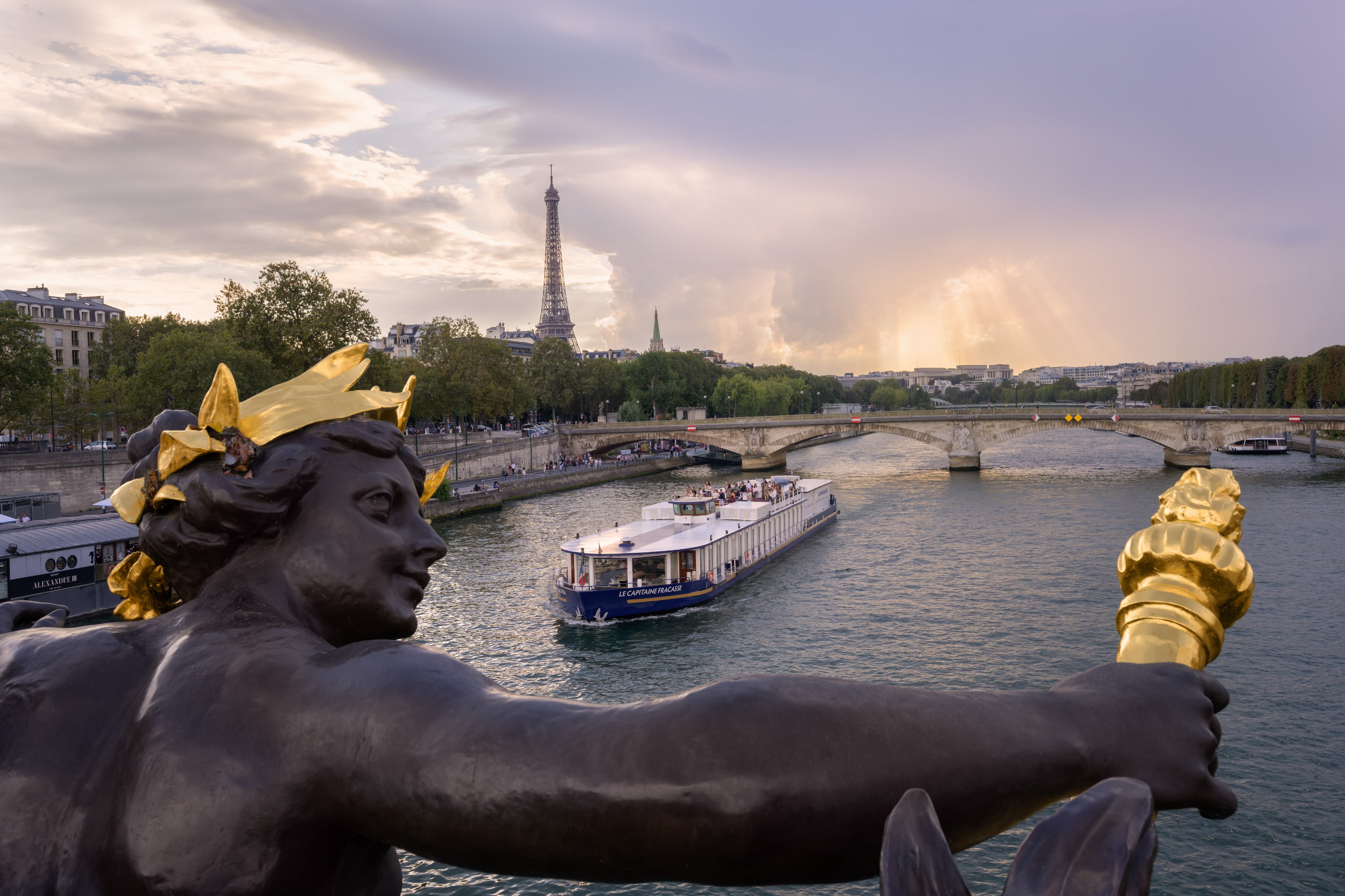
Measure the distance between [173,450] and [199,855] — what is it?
2.20 feet

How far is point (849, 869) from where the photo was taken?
108 centimetres

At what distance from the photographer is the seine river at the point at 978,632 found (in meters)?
11.1

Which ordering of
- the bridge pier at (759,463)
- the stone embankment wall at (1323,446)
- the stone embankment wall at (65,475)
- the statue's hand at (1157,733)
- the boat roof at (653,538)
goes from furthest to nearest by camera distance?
the bridge pier at (759,463)
the stone embankment wall at (1323,446)
the stone embankment wall at (65,475)
the boat roof at (653,538)
the statue's hand at (1157,733)

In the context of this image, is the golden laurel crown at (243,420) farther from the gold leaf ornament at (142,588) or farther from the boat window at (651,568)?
the boat window at (651,568)

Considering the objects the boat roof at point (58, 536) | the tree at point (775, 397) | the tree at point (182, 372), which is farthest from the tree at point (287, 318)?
the tree at point (775, 397)

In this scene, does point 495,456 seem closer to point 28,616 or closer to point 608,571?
point 608,571

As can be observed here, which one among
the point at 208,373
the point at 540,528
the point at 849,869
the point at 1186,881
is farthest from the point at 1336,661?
the point at 208,373

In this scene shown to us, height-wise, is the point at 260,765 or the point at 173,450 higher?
the point at 173,450

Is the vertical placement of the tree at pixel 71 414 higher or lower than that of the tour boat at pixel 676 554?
higher

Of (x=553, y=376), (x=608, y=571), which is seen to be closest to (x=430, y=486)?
(x=608, y=571)

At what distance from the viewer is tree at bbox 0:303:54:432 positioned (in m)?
31.9

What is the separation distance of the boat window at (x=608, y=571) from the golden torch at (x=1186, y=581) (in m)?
20.8

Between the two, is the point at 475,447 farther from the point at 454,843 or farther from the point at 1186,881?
the point at 454,843

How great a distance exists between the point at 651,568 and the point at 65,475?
74.8 feet
